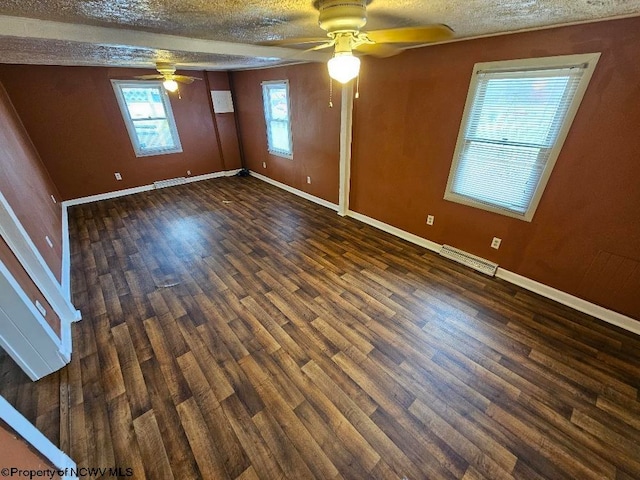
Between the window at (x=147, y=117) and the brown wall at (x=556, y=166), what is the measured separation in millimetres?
3995

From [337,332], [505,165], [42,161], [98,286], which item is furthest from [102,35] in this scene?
[42,161]

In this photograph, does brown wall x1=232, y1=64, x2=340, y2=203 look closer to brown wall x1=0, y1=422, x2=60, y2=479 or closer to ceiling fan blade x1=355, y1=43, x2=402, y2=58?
ceiling fan blade x1=355, y1=43, x2=402, y2=58

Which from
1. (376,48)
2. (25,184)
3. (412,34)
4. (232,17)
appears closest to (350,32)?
(412,34)

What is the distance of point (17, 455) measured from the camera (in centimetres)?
112

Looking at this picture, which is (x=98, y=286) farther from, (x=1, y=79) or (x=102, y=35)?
(x=1, y=79)

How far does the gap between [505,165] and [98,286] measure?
4.31 metres

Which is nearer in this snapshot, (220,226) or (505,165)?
(505,165)

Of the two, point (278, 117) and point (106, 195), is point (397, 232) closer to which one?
point (278, 117)

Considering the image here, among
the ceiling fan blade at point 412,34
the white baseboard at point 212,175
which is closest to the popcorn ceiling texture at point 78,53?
the ceiling fan blade at point 412,34

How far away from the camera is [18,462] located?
1104 millimetres

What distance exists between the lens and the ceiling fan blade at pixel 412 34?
118 centimetres

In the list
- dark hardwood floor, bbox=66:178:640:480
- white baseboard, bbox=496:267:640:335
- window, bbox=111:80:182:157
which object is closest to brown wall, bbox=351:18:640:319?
white baseboard, bbox=496:267:640:335

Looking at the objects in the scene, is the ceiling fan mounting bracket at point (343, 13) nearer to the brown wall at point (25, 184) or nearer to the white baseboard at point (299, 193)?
the brown wall at point (25, 184)

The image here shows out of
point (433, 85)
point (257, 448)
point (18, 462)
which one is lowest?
point (257, 448)
